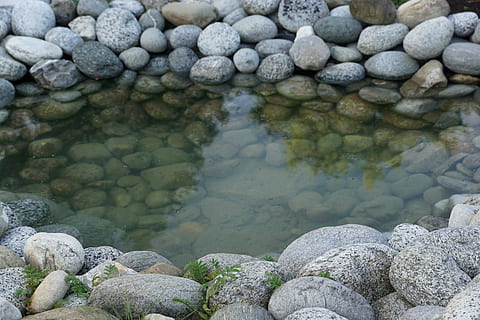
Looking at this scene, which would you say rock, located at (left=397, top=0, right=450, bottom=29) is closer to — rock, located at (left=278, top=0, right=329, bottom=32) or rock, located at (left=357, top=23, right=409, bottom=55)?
rock, located at (left=357, top=23, right=409, bottom=55)

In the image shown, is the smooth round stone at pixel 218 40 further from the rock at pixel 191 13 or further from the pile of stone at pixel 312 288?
the pile of stone at pixel 312 288

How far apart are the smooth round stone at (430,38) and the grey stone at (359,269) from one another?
3.82 metres

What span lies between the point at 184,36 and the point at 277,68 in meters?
1.22

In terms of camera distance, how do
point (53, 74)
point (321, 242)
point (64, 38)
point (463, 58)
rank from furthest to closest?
point (64, 38)
point (53, 74)
point (463, 58)
point (321, 242)

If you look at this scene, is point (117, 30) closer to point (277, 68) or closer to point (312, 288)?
point (277, 68)

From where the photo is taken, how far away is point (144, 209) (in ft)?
14.5

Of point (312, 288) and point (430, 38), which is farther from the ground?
point (430, 38)

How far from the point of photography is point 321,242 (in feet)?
9.59

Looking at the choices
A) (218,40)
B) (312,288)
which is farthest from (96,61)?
(312,288)

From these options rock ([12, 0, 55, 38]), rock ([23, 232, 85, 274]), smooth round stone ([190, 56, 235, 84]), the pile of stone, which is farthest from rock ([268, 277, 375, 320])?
rock ([12, 0, 55, 38])

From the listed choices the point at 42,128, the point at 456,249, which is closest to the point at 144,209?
the point at 42,128

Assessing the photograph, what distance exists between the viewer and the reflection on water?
425 centimetres

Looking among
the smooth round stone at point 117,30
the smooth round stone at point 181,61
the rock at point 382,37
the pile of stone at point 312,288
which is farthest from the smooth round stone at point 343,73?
the pile of stone at point 312,288

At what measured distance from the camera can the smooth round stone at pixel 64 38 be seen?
633 cm
